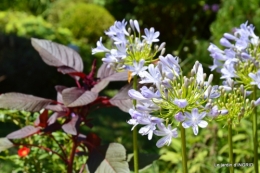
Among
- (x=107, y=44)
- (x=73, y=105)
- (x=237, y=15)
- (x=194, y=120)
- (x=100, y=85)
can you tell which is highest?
(x=107, y=44)

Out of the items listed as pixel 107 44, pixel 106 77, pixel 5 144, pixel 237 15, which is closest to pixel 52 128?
pixel 5 144

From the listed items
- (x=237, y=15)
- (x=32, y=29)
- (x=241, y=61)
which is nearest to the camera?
(x=241, y=61)

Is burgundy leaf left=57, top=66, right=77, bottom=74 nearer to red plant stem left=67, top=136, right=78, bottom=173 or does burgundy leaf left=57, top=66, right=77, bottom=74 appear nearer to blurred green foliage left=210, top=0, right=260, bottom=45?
red plant stem left=67, top=136, right=78, bottom=173

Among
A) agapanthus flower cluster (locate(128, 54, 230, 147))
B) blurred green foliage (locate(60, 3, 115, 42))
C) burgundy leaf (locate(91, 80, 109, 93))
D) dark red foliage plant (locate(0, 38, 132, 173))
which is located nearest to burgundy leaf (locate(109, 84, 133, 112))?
dark red foliage plant (locate(0, 38, 132, 173))

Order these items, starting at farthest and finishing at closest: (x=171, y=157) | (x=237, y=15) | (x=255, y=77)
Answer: (x=237, y=15) < (x=171, y=157) < (x=255, y=77)

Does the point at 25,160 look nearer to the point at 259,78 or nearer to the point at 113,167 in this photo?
the point at 113,167

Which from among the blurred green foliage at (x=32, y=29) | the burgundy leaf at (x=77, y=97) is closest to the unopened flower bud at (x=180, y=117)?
the burgundy leaf at (x=77, y=97)

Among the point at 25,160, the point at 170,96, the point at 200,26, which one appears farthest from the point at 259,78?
the point at 200,26

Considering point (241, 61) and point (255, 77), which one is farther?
point (241, 61)

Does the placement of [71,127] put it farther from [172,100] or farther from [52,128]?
[172,100]
